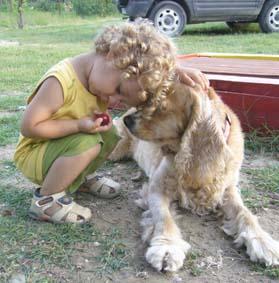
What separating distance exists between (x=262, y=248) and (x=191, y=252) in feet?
1.17

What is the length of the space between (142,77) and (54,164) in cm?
72

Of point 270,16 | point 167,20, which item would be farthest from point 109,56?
point 270,16

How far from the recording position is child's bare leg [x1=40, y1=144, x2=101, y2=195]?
2.69m

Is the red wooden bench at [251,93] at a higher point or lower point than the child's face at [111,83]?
lower

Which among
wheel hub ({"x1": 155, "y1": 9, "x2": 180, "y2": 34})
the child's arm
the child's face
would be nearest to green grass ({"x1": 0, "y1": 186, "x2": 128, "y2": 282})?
the child's arm

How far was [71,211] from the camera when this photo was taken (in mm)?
2807

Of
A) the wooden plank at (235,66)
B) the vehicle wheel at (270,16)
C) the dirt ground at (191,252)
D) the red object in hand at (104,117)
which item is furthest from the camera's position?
the vehicle wheel at (270,16)

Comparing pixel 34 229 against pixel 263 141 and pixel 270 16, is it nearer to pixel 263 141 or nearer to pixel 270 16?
pixel 263 141

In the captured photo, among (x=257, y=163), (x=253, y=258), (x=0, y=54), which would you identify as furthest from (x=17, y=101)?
(x=0, y=54)

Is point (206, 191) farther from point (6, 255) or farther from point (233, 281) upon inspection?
point (6, 255)

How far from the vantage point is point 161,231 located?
8.48 ft

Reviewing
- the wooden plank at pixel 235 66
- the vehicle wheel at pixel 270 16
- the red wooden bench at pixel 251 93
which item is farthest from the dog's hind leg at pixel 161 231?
the vehicle wheel at pixel 270 16

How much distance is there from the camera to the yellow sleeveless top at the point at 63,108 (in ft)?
8.75

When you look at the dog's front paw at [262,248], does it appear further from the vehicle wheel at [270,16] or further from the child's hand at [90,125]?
the vehicle wheel at [270,16]
